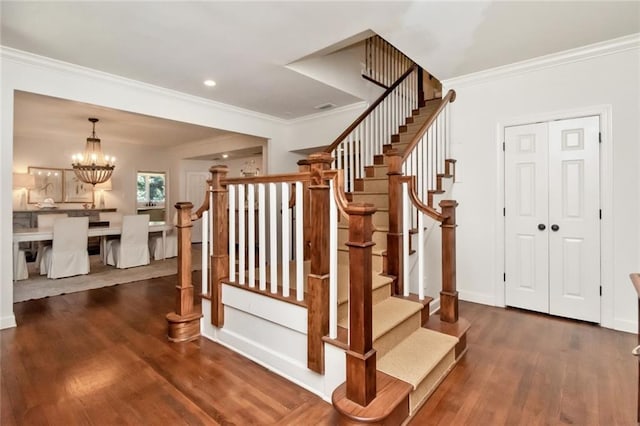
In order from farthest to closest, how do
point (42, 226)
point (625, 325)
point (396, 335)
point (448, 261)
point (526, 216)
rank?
point (42, 226), point (526, 216), point (625, 325), point (448, 261), point (396, 335)

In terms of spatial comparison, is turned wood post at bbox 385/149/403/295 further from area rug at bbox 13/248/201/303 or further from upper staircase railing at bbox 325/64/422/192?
area rug at bbox 13/248/201/303

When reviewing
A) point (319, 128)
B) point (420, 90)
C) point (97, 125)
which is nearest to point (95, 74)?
point (97, 125)

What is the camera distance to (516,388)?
2.03 m

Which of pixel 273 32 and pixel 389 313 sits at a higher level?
pixel 273 32

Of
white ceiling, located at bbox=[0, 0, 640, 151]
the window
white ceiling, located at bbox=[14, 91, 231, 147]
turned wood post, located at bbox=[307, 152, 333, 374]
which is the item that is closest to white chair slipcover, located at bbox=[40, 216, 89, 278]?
white ceiling, located at bbox=[14, 91, 231, 147]

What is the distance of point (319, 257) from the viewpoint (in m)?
1.94

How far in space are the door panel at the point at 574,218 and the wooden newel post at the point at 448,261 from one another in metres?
1.57

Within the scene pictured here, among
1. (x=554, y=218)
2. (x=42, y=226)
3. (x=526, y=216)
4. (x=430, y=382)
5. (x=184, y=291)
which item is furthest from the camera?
(x=42, y=226)

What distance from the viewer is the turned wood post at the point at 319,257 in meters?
1.92

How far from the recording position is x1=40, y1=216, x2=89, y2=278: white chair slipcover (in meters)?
4.62

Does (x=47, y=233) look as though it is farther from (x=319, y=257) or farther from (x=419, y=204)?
(x=419, y=204)

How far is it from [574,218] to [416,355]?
7.96ft

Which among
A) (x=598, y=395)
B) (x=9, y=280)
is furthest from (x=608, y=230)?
(x=9, y=280)

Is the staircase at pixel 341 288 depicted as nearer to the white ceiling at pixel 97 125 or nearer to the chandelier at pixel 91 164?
the white ceiling at pixel 97 125
